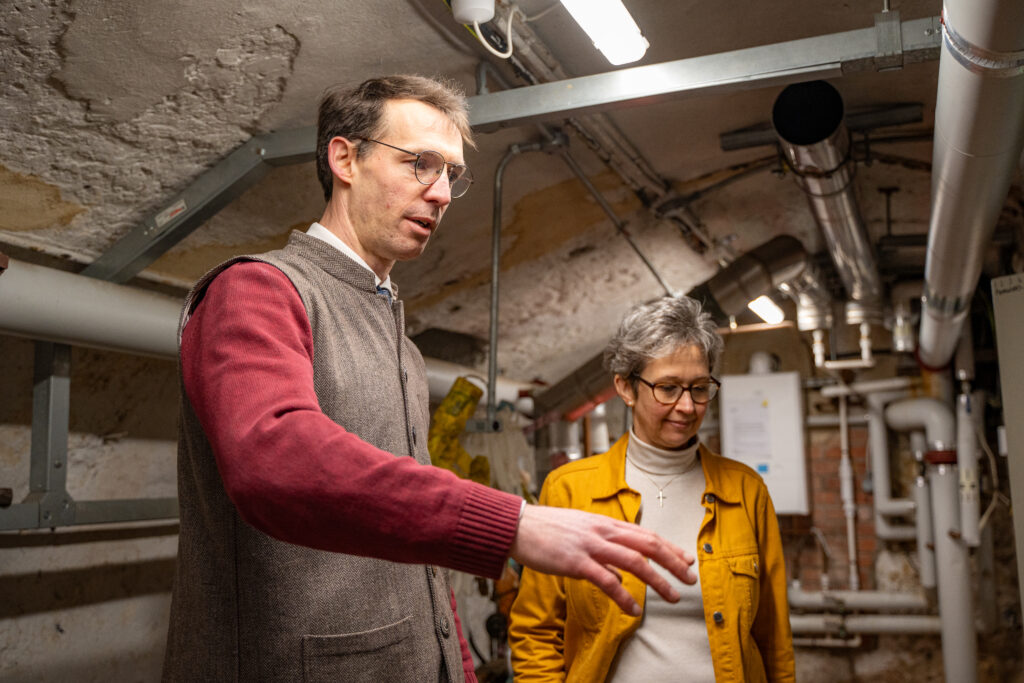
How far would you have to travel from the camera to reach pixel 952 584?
3682 mm

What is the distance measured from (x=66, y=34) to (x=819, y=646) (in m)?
4.26

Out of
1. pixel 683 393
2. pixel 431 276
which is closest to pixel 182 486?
pixel 683 393

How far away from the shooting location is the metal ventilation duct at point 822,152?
2197mm

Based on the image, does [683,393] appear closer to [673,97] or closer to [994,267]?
[673,97]

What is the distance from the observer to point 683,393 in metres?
1.62

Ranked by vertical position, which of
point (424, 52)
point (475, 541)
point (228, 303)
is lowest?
point (475, 541)

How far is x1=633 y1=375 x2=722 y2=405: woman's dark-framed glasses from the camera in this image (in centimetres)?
162

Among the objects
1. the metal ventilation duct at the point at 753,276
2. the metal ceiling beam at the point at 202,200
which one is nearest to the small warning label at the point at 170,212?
the metal ceiling beam at the point at 202,200

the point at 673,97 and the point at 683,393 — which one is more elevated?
the point at 673,97

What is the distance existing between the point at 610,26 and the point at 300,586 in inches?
45.1

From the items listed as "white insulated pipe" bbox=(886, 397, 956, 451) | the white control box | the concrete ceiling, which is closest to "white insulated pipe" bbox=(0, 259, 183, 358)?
the concrete ceiling

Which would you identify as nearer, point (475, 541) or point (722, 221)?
point (475, 541)

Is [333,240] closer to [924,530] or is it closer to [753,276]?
[753,276]

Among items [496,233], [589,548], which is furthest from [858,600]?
[589,548]
